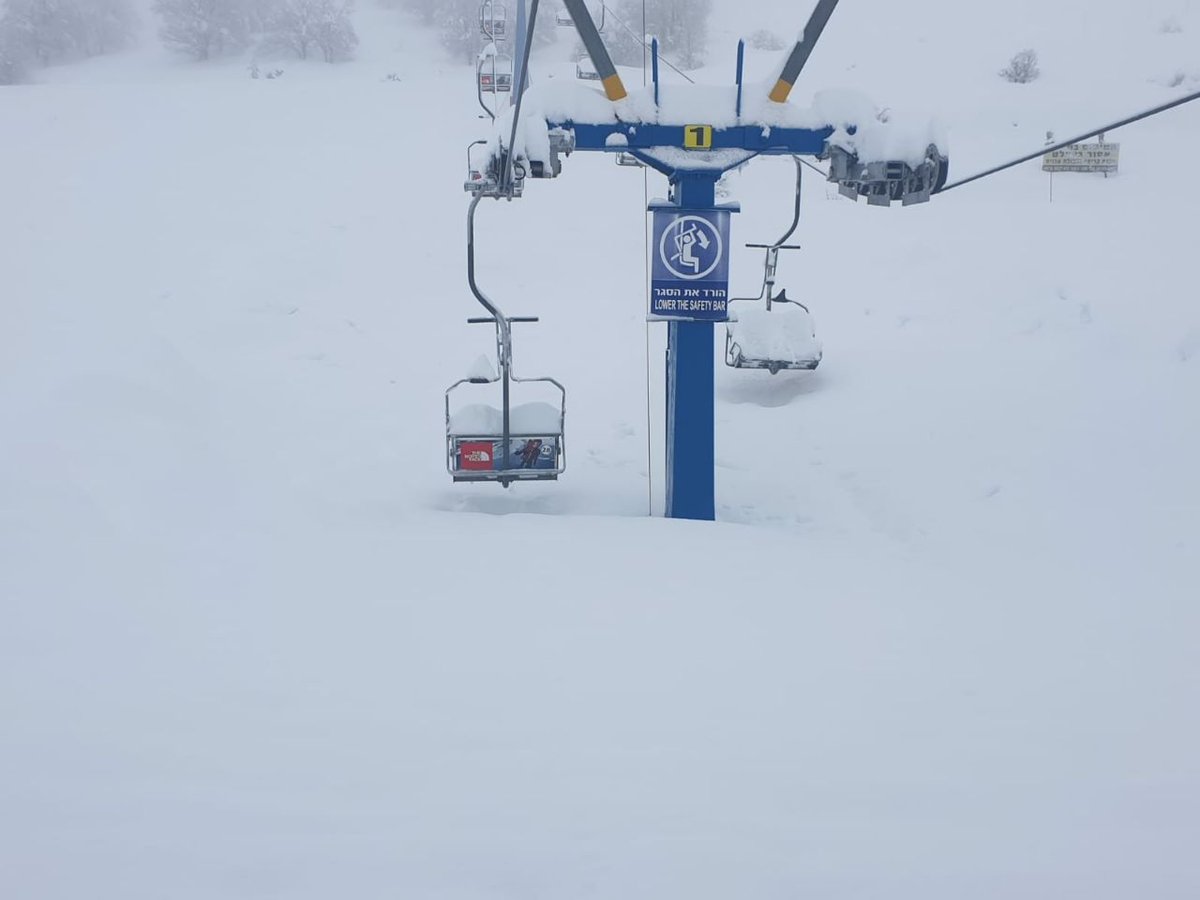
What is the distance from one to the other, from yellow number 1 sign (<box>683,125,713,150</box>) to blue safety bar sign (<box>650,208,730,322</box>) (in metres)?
0.44

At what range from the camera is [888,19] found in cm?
3188

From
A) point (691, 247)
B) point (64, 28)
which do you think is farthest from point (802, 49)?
point (64, 28)

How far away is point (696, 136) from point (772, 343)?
13.9 feet

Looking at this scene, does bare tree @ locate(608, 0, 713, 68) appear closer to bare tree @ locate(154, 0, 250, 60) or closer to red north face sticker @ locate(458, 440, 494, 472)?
bare tree @ locate(154, 0, 250, 60)

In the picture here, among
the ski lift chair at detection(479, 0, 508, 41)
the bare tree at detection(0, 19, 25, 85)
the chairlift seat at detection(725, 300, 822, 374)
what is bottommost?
the chairlift seat at detection(725, 300, 822, 374)

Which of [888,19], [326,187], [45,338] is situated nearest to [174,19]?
[326,187]

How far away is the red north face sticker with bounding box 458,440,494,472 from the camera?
239 inches

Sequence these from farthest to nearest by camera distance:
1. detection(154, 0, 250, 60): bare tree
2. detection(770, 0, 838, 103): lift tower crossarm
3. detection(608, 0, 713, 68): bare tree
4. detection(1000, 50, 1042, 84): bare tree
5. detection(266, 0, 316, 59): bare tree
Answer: detection(154, 0, 250, 60): bare tree < detection(266, 0, 316, 59): bare tree < detection(608, 0, 713, 68): bare tree < detection(1000, 50, 1042, 84): bare tree < detection(770, 0, 838, 103): lift tower crossarm

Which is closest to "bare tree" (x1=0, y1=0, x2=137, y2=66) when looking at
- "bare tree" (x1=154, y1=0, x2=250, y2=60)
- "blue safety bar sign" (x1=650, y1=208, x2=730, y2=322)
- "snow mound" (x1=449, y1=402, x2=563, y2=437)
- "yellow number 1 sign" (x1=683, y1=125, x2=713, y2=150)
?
"bare tree" (x1=154, y1=0, x2=250, y2=60)

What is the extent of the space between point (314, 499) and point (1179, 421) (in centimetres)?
639

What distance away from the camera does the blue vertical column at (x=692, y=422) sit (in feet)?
19.8

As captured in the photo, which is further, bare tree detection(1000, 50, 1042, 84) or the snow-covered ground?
bare tree detection(1000, 50, 1042, 84)

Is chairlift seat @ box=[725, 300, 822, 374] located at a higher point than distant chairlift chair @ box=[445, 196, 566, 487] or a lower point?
higher

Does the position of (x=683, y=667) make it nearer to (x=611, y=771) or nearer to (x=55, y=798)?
(x=611, y=771)
